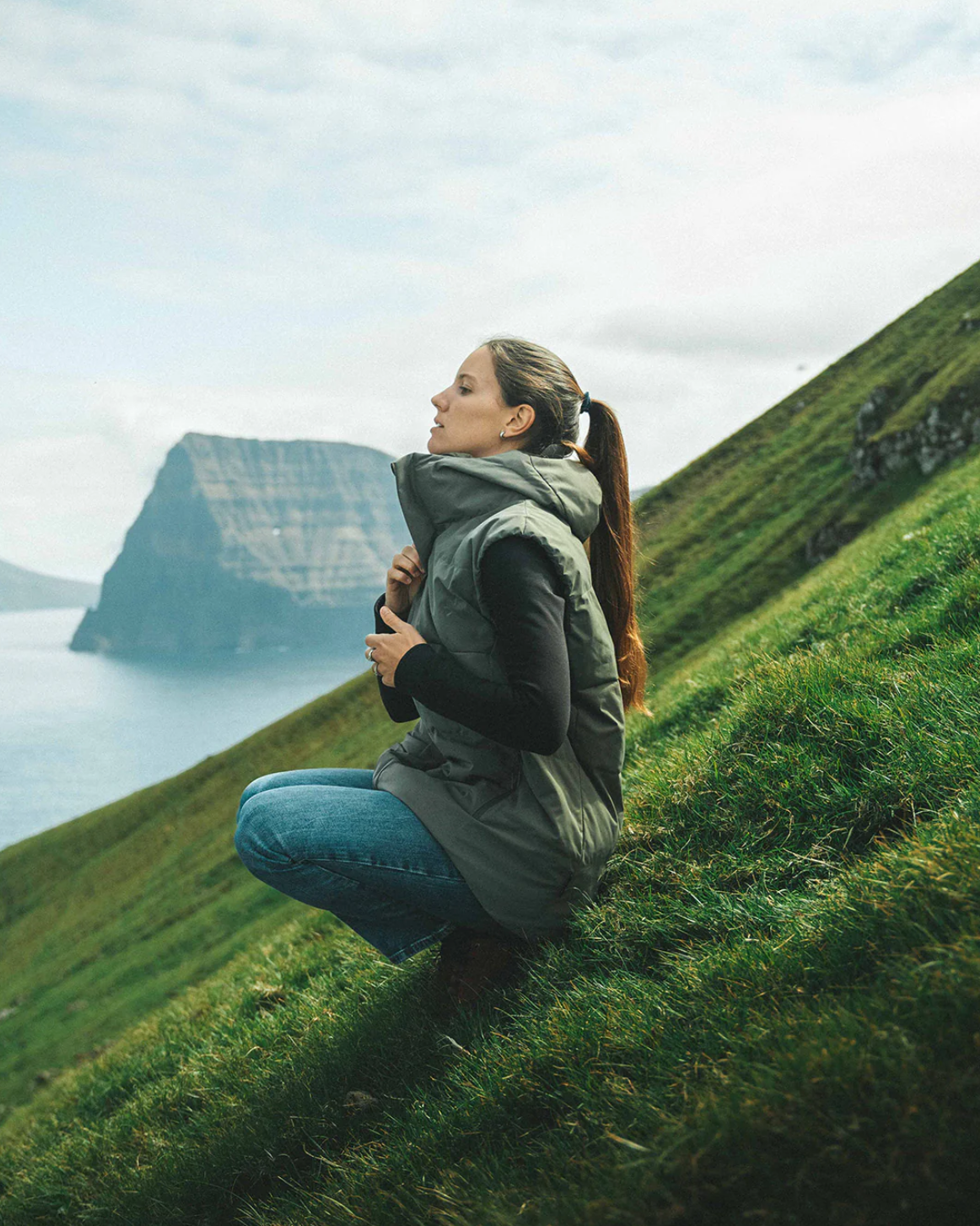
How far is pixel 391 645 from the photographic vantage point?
4316 millimetres

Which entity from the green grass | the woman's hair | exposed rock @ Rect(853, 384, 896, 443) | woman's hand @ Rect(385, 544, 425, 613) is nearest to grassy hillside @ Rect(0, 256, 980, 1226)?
the woman's hair

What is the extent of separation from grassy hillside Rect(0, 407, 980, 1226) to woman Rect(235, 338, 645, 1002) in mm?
499

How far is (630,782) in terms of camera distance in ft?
22.2

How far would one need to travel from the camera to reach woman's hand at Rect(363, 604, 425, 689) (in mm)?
4312

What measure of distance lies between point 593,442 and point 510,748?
1.96 metres

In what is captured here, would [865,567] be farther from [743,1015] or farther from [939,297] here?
[939,297]

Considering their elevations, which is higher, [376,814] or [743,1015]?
[376,814]

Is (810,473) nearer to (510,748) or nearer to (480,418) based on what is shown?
(480,418)

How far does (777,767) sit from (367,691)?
65.5 m

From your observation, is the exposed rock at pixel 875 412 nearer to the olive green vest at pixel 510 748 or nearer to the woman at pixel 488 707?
the woman at pixel 488 707

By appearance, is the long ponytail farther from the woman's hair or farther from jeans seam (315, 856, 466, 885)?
jeans seam (315, 856, 466, 885)

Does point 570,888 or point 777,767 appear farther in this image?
point 777,767

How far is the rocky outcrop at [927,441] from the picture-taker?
3719cm

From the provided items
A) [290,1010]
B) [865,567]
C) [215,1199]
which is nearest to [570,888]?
[215,1199]
